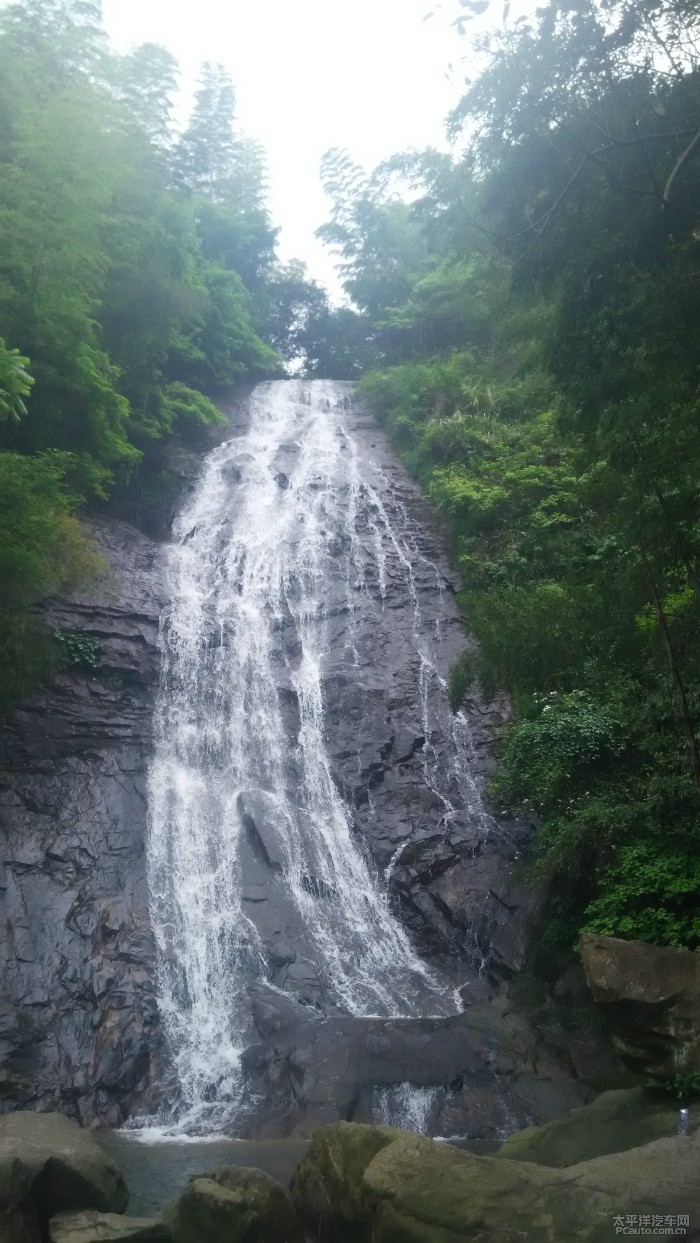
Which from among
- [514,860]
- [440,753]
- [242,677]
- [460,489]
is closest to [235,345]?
[460,489]

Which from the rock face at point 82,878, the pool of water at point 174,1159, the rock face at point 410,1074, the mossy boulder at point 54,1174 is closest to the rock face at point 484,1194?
the mossy boulder at point 54,1174

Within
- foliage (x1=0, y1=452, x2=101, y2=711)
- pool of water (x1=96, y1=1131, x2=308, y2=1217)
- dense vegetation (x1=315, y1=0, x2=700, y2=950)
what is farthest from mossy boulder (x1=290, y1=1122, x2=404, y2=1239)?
foliage (x1=0, y1=452, x2=101, y2=711)

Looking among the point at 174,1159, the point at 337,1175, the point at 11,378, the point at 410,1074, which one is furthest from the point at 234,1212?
the point at 11,378

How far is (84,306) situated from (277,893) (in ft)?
33.9

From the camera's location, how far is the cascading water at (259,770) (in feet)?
34.3

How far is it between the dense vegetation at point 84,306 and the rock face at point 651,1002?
8.96 metres

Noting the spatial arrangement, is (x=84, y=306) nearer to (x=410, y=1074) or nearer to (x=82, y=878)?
(x=82, y=878)

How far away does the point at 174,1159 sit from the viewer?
7785 mm

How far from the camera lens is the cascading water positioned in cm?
1045

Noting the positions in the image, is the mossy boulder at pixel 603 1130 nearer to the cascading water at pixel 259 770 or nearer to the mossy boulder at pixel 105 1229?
the mossy boulder at pixel 105 1229

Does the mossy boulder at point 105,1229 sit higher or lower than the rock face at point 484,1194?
lower

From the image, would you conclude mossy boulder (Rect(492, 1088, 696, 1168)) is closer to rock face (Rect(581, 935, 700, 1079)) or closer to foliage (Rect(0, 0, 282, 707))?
rock face (Rect(581, 935, 700, 1079))

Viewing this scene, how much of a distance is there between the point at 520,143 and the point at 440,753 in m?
9.08

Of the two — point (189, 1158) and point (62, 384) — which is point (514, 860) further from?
point (62, 384)
